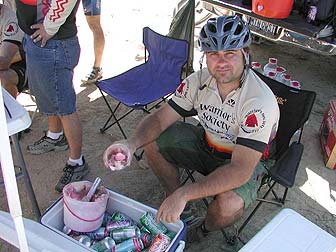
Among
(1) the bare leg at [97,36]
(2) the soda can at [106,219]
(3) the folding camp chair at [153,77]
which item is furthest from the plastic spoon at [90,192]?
(1) the bare leg at [97,36]

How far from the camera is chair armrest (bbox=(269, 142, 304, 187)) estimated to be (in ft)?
7.38

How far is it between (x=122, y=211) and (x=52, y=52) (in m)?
1.05

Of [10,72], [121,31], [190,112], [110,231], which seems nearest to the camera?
[110,231]

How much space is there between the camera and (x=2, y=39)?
129 inches

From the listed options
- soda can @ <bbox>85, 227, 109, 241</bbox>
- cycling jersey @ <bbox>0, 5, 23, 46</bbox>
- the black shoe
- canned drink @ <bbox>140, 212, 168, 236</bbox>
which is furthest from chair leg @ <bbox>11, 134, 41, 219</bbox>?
cycling jersey @ <bbox>0, 5, 23, 46</bbox>

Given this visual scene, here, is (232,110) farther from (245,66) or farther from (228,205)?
(228,205)

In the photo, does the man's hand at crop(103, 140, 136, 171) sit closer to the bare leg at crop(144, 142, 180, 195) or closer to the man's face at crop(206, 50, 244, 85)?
the bare leg at crop(144, 142, 180, 195)

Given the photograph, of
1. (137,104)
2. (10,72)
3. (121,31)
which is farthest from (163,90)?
(121,31)

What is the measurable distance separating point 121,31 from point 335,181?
325 centimetres

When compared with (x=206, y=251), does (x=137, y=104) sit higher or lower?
higher

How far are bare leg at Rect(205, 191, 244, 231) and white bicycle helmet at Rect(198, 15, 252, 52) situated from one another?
0.75 metres

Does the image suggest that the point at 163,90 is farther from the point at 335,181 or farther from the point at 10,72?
the point at 335,181

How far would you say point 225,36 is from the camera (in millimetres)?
2234

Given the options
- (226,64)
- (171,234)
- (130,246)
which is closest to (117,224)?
(130,246)
